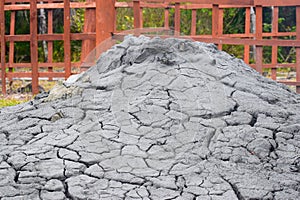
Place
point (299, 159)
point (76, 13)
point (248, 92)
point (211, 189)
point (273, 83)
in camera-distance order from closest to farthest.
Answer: point (211, 189)
point (299, 159)
point (248, 92)
point (273, 83)
point (76, 13)

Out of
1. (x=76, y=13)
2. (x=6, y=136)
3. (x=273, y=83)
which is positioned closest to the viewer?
(x=6, y=136)

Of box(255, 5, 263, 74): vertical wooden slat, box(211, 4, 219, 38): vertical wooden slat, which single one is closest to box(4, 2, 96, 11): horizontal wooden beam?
box(211, 4, 219, 38): vertical wooden slat

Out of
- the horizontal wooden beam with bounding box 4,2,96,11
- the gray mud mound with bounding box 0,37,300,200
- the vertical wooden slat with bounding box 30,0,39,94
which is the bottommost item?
the gray mud mound with bounding box 0,37,300,200

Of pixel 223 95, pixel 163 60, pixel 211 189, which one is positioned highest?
pixel 163 60

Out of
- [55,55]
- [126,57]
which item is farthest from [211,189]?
[55,55]

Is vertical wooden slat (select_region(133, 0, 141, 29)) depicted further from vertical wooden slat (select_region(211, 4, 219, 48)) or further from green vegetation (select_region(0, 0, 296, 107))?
green vegetation (select_region(0, 0, 296, 107))

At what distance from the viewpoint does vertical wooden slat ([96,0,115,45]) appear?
5608mm

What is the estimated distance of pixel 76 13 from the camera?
42.7 feet

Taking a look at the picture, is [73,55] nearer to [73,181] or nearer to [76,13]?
[76,13]

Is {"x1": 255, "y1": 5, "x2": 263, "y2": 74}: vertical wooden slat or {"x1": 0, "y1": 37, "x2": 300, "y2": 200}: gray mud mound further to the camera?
{"x1": 255, "y1": 5, "x2": 263, "y2": 74}: vertical wooden slat

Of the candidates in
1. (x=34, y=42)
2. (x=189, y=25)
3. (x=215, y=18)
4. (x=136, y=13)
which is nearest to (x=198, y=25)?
(x=189, y=25)

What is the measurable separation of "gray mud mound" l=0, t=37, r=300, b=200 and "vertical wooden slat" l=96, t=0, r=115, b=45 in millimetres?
1344

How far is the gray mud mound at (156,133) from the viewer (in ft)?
9.62

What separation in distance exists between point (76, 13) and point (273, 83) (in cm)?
921
